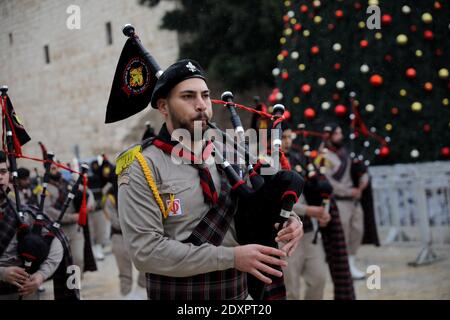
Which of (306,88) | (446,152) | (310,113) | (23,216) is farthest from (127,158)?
(306,88)

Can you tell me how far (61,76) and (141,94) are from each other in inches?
87.8

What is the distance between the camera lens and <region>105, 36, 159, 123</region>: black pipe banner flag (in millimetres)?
3074

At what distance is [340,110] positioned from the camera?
9.88 m

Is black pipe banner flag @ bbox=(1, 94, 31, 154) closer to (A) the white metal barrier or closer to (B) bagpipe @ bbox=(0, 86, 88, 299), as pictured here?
(B) bagpipe @ bbox=(0, 86, 88, 299)

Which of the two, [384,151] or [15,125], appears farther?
[384,151]

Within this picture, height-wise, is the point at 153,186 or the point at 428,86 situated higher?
the point at 428,86

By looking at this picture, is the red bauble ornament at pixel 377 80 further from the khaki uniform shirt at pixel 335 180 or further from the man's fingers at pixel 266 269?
the man's fingers at pixel 266 269

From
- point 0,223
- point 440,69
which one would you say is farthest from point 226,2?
point 0,223

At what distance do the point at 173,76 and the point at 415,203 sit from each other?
660cm

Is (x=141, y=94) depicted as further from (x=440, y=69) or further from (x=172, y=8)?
(x=172, y=8)

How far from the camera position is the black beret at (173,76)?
2.80 metres

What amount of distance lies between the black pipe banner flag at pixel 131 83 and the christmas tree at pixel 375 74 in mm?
6026

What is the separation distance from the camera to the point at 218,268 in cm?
267

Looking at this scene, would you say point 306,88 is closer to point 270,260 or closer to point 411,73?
point 411,73
